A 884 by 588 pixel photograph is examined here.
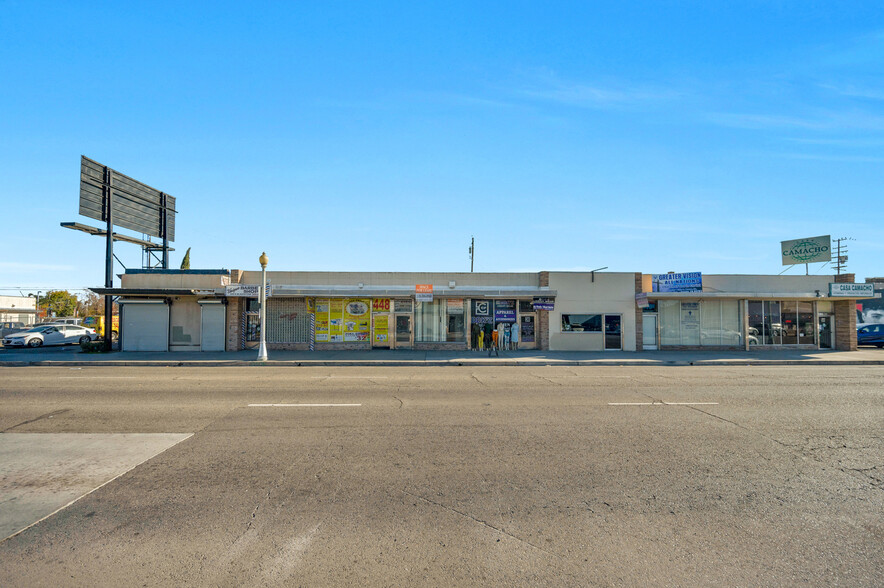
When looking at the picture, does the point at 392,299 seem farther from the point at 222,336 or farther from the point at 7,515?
the point at 7,515

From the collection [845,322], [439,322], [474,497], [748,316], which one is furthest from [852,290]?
[474,497]

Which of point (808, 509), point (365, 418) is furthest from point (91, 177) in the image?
point (808, 509)

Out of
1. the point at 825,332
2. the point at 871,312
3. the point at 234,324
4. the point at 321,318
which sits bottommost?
the point at 825,332

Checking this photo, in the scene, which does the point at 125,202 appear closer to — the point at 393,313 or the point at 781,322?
the point at 393,313

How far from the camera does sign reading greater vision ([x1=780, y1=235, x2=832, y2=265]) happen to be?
26422mm

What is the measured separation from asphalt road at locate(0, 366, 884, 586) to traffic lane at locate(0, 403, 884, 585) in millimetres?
21

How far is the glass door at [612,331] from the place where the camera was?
25.3 metres

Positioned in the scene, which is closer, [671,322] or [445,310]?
[445,310]

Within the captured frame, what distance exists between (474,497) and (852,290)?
94.5 feet

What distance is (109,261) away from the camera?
2438 cm

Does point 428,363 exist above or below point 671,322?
below

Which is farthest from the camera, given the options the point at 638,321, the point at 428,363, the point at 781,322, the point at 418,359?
the point at 781,322

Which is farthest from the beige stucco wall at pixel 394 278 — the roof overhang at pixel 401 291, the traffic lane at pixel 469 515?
the traffic lane at pixel 469 515

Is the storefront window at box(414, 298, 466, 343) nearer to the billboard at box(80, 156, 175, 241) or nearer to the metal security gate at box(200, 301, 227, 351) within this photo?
the metal security gate at box(200, 301, 227, 351)
